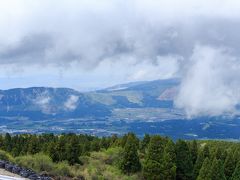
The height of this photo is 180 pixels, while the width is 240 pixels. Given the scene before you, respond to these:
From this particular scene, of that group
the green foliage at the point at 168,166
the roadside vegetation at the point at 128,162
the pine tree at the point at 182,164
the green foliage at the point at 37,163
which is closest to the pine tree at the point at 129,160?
the roadside vegetation at the point at 128,162

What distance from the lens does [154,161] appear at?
174ft

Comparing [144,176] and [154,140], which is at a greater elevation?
[154,140]

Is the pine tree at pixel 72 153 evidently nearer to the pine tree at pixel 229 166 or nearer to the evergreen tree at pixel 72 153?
the evergreen tree at pixel 72 153

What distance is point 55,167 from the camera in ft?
133

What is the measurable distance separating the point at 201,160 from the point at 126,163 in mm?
14188

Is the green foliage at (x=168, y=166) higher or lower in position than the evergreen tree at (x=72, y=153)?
lower

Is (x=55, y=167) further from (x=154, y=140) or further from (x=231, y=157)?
(x=231, y=157)

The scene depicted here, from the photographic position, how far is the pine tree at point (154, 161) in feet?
172

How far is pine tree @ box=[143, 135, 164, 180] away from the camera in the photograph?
52.4 meters

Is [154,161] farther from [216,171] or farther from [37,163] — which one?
[37,163]

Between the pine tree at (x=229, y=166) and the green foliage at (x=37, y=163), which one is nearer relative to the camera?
the green foliage at (x=37, y=163)

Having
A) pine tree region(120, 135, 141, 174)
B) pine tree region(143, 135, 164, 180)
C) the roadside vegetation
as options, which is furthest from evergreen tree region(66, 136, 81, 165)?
pine tree region(143, 135, 164, 180)

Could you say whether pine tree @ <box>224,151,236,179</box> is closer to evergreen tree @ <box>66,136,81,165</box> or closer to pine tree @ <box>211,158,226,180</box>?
pine tree @ <box>211,158,226,180</box>

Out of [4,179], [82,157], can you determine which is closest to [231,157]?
[82,157]
